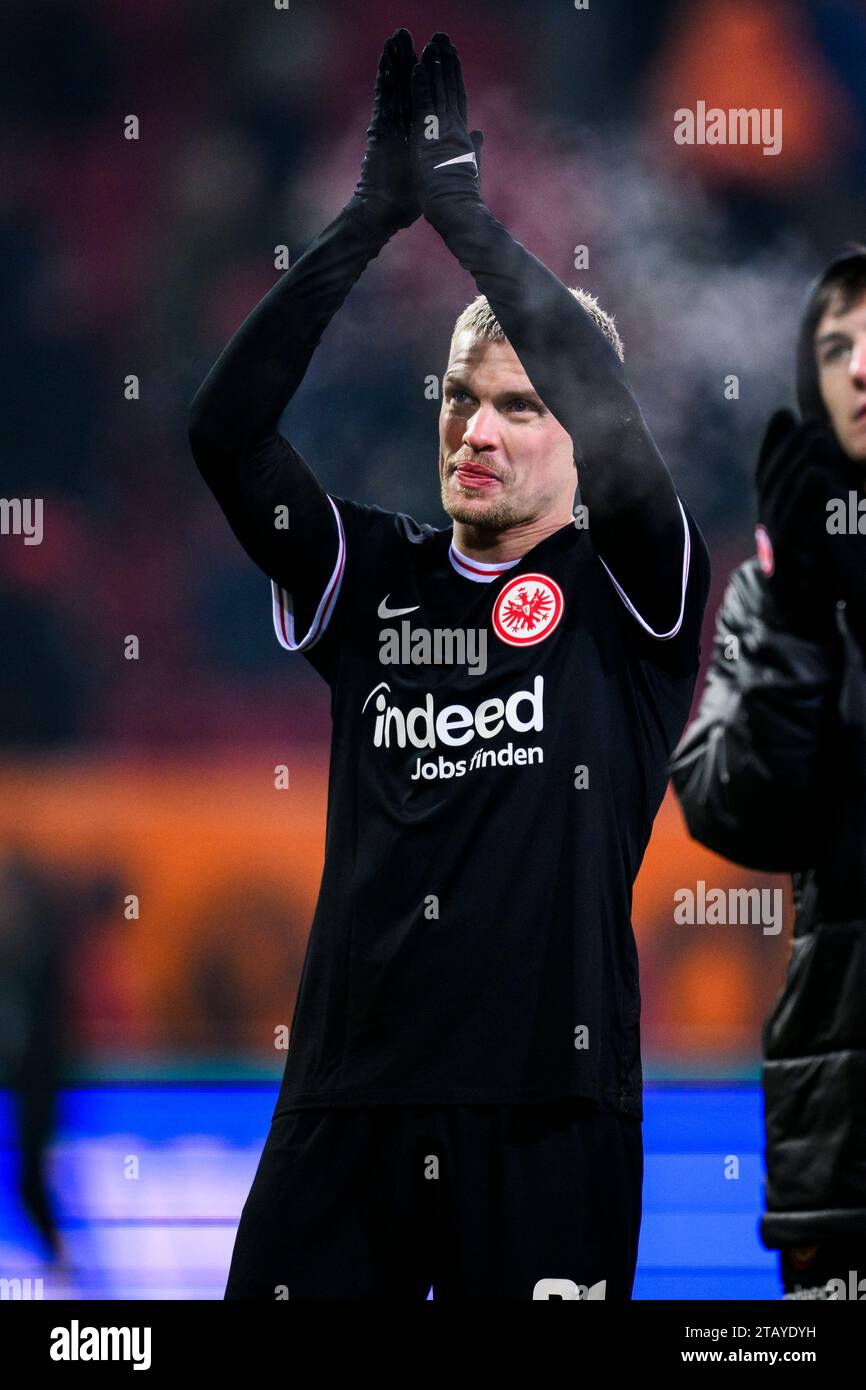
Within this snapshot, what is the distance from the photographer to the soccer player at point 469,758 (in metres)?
2.32

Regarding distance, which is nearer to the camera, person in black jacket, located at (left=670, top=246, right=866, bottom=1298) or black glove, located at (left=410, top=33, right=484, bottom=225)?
person in black jacket, located at (left=670, top=246, right=866, bottom=1298)

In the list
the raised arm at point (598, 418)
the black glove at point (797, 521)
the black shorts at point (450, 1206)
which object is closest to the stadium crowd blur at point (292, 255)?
the raised arm at point (598, 418)

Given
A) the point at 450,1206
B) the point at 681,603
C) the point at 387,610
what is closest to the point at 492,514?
the point at 387,610

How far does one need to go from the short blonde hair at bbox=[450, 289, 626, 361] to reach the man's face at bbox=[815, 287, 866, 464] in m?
0.35

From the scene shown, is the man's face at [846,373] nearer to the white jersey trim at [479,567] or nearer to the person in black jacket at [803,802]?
the person in black jacket at [803,802]

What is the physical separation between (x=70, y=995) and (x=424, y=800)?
72 centimetres

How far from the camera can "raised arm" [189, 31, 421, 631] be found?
2.55 m

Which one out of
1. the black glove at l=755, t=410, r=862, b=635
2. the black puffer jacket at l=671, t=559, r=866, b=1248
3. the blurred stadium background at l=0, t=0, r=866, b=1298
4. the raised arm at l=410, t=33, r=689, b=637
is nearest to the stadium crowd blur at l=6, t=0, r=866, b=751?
the blurred stadium background at l=0, t=0, r=866, b=1298

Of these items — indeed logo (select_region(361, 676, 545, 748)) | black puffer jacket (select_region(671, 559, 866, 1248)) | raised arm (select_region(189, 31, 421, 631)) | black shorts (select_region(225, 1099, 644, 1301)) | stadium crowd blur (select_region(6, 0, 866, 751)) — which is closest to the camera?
black puffer jacket (select_region(671, 559, 866, 1248))

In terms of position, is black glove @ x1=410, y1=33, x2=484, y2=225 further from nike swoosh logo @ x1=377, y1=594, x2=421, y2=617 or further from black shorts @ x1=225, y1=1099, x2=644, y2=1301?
black shorts @ x1=225, y1=1099, x2=644, y2=1301

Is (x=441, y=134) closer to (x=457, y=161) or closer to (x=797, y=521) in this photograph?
(x=457, y=161)

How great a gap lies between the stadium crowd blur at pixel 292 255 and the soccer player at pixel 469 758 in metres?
0.13

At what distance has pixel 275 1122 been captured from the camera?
2439 mm

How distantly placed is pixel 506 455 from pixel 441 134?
53cm
